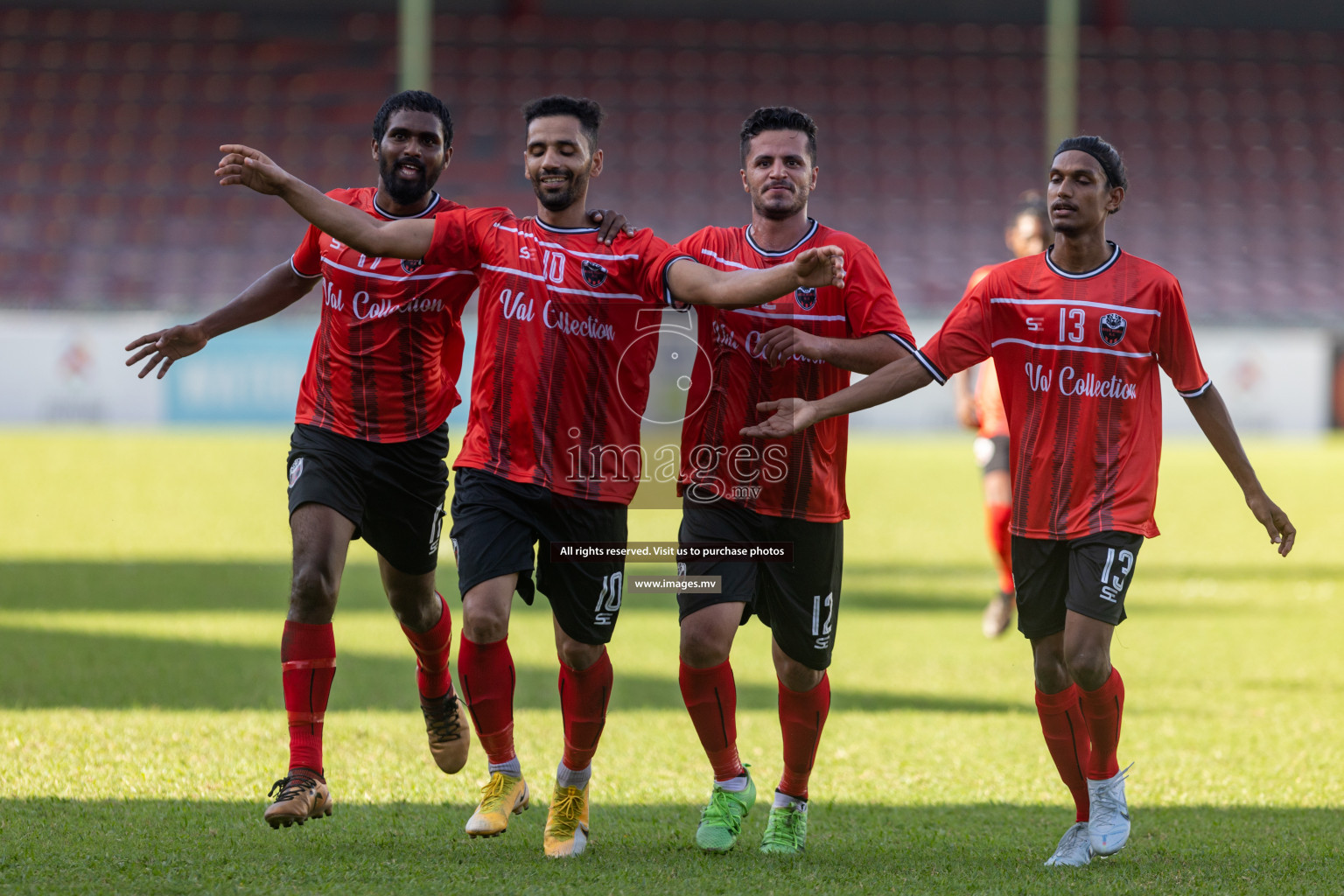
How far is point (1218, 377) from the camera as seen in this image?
2119 centimetres

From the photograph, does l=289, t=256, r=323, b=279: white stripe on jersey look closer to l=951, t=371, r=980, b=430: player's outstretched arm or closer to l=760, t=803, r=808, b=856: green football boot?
l=760, t=803, r=808, b=856: green football boot

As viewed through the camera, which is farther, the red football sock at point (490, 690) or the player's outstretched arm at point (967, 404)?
the player's outstretched arm at point (967, 404)

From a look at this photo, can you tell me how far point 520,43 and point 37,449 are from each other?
543 inches

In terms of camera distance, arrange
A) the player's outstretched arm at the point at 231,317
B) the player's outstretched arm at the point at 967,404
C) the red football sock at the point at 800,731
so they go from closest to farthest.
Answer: the red football sock at the point at 800,731 → the player's outstretched arm at the point at 231,317 → the player's outstretched arm at the point at 967,404

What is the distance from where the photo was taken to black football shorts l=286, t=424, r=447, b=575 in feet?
15.5

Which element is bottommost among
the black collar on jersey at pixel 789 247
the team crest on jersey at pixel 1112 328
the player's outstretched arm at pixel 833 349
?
the player's outstretched arm at pixel 833 349

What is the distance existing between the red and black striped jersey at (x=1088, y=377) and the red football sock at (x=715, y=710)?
1072mm

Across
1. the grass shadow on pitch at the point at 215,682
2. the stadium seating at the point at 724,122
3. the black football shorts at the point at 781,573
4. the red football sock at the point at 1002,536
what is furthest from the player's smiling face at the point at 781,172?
the stadium seating at the point at 724,122

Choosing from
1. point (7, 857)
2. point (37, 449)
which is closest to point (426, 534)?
point (7, 857)

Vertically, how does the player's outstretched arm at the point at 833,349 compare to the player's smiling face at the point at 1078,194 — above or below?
below

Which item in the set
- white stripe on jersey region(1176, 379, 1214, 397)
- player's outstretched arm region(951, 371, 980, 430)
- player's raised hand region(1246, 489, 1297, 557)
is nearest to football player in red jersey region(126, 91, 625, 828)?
white stripe on jersey region(1176, 379, 1214, 397)

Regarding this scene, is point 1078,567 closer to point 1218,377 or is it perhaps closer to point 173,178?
point 1218,377

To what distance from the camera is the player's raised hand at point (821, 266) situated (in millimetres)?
4020

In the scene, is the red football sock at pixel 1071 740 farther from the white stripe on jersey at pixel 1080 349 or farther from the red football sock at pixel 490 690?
the red football sock at pixel 490 690
